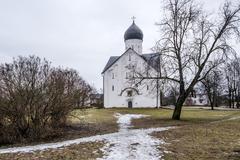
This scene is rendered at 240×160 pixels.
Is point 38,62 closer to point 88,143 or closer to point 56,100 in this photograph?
point 56,100

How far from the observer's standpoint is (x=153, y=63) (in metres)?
27.9

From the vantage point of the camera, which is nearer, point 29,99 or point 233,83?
point 29,99

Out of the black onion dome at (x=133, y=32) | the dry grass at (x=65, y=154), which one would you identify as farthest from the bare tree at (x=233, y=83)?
the dry grass at (x=65, y=154)

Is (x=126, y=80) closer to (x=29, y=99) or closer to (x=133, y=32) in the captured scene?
(x=133, y=32)

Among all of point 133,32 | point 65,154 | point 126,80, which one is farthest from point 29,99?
point 133,32

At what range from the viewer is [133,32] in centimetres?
6091

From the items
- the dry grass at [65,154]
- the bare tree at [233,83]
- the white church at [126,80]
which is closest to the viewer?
the dry grass at [65,154]

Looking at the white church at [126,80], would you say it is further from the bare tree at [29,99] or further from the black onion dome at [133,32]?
the bare tree at [29,99]

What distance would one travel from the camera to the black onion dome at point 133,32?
61.0 m

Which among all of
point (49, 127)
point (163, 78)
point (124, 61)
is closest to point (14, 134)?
point (49, 127)

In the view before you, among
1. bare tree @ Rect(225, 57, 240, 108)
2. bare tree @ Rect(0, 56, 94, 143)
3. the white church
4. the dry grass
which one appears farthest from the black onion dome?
the dry grass

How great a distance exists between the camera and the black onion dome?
200 feet

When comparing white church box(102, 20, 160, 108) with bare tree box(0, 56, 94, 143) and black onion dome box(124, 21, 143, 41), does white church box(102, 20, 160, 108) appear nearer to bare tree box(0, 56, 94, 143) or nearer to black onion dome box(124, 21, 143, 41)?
black onion dome box(124, 21, 143, 41)

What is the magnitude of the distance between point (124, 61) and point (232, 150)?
48.8 meters
